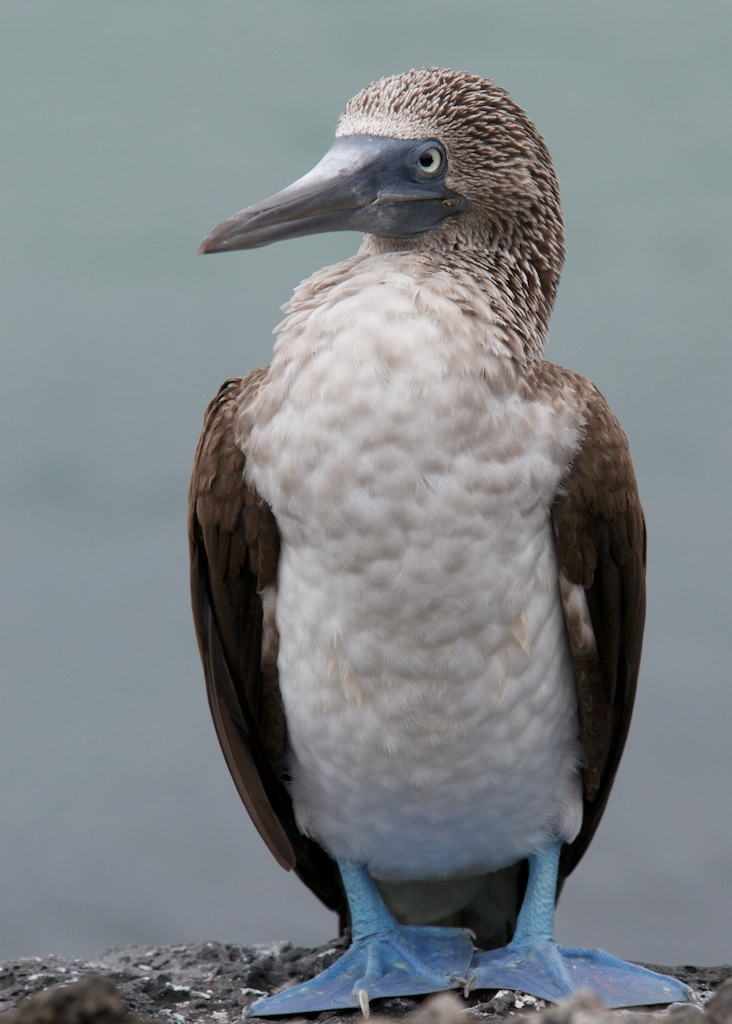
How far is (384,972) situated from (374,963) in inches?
1.4

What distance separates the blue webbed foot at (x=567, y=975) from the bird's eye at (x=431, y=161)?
1.97 meters

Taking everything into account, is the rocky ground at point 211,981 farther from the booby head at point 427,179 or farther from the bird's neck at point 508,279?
the booby head at point 427,179

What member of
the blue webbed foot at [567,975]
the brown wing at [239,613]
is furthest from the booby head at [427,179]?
the blue webbed foot at [567,975]

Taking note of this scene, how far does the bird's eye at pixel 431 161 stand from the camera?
9.63ft

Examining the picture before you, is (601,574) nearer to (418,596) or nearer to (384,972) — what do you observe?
(418,596)

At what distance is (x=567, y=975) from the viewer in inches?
124

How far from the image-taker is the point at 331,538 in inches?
111

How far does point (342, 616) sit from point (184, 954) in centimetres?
155

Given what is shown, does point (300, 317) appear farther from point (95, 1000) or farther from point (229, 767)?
point (95, 1000)

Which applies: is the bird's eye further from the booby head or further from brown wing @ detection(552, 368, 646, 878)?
brown wing @ detection(552, 368, 646, 878)

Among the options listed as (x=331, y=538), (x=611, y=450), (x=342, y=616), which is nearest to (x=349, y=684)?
(x=342, y=616)

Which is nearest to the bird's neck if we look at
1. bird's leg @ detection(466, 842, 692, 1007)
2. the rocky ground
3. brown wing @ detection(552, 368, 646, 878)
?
brown wing @ detection(552, 368, 646, 878)

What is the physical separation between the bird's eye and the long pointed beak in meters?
0.02

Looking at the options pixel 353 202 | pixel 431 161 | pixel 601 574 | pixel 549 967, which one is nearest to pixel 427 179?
pixel 431 161
